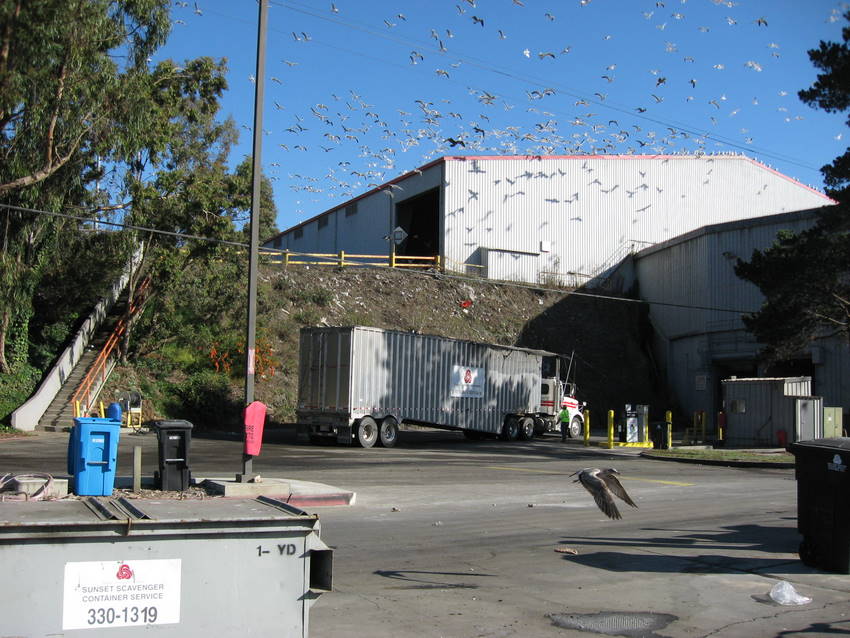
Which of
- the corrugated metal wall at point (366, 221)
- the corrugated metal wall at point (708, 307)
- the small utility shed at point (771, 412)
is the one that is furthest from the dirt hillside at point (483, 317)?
the small utility shed at point (771, 412)

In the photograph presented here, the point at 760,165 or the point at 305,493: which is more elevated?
the point at 760,165

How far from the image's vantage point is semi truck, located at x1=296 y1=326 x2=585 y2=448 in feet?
94.4

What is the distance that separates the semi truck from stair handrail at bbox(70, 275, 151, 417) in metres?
8.00

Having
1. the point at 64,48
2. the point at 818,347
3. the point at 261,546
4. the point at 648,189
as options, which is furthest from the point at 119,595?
the point at 648,189

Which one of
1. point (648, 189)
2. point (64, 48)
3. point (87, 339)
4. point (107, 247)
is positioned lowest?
point (87, 339)

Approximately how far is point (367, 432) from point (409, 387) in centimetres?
248

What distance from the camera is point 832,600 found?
315 inches

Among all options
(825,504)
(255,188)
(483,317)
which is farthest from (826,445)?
(483,317)

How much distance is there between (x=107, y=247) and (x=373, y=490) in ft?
71.1

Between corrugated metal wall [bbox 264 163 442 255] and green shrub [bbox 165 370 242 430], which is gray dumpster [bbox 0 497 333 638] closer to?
green shrub [bbox 165 370 242 430]

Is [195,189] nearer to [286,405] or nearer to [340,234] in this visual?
[286,405]

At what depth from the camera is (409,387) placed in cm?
3044

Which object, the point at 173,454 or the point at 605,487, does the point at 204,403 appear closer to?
the point at 173,454

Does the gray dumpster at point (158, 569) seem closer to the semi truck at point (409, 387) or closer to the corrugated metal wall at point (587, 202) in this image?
the semi truck at point (409, 387)
